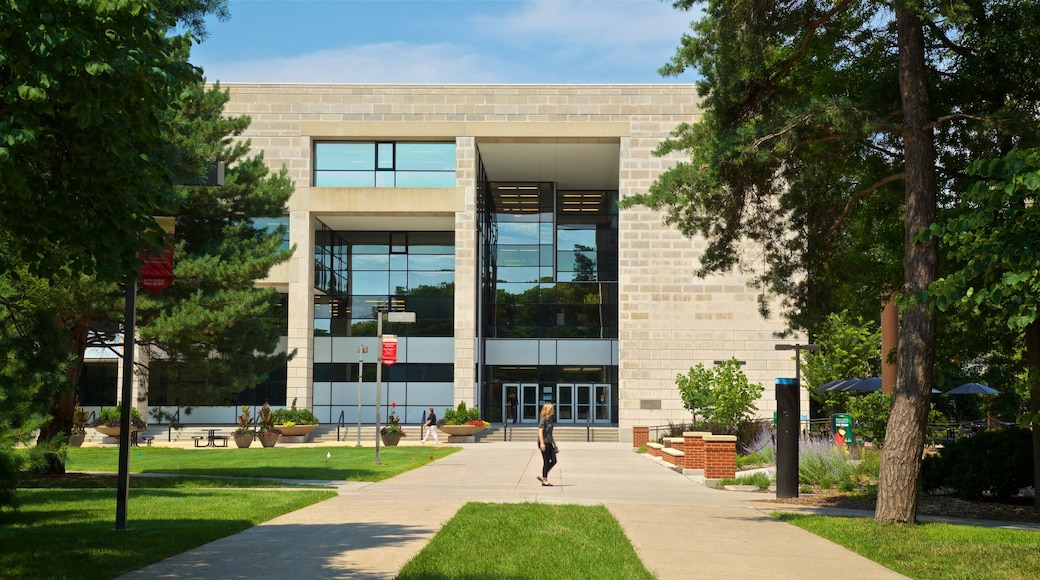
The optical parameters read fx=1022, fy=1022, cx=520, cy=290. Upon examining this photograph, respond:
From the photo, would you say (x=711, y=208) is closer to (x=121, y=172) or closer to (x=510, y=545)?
(x=510, y=545)

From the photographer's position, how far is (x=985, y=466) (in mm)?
17672

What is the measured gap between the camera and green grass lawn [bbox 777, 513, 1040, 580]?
985 centimetres

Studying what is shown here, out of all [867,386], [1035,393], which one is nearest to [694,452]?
[1035,393]

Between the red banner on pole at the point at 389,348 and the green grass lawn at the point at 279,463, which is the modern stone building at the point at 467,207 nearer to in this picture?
the green grass lawn at the point at 279,463

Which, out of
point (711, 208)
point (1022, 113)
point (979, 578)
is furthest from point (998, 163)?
point (711, 208)

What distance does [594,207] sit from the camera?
59.4 m

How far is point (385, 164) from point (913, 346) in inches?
1560

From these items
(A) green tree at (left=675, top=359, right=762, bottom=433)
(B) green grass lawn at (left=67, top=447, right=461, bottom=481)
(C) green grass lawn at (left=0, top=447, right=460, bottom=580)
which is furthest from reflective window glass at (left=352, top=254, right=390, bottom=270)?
(C) green grass lawn at (left=0, top=447, right=460, bottom=580)

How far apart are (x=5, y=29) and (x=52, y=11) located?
0.37m

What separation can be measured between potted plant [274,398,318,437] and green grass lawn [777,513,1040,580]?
114ft

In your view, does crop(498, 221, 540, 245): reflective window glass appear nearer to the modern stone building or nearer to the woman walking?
the modern stone building

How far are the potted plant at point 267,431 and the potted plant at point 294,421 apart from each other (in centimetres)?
→ 44

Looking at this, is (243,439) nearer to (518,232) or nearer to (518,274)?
(518,274)

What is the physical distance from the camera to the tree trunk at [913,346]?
541 inches
